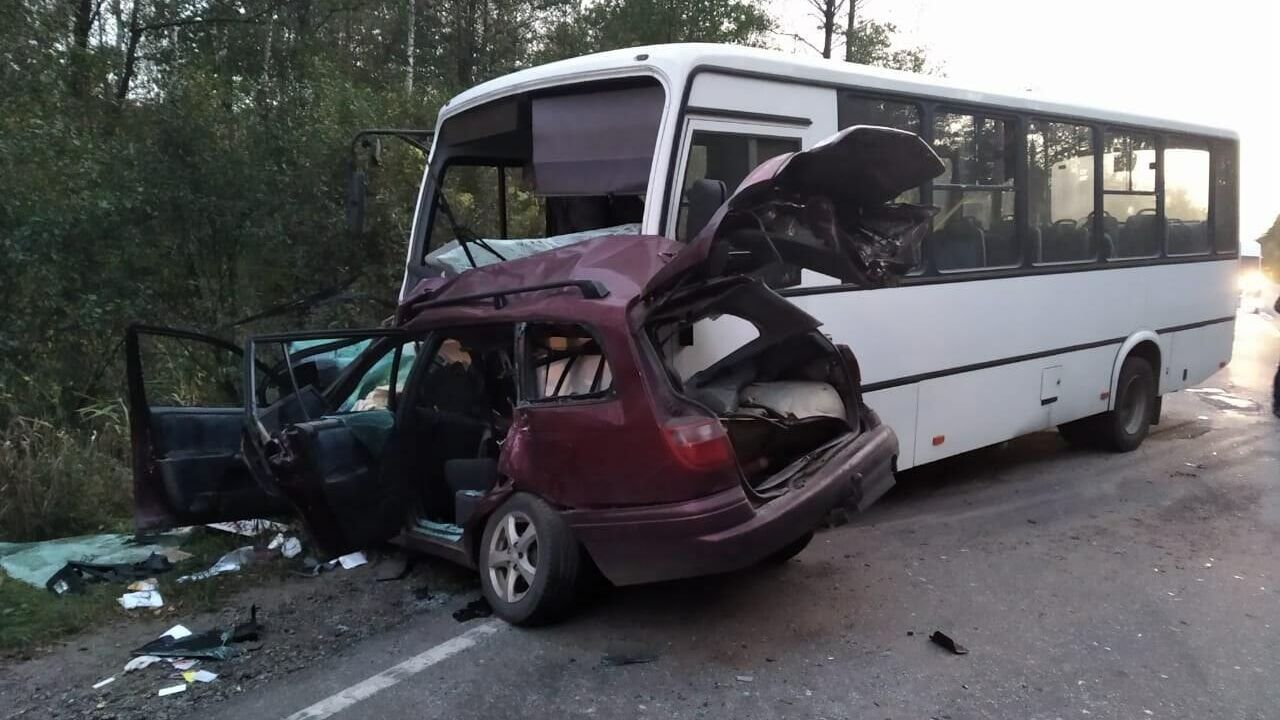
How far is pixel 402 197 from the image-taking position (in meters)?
10.5

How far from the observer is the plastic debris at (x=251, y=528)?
600 cm

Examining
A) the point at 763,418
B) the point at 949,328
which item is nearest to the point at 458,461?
the point at 763,418

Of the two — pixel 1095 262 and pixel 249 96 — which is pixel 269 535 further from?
pixel 1095 262

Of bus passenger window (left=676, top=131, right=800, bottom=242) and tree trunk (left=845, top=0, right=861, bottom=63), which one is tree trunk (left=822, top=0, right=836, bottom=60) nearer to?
tree trunk (left=845, top=0, right=861, bottom=63)

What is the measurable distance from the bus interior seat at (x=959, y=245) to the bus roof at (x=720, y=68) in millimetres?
868

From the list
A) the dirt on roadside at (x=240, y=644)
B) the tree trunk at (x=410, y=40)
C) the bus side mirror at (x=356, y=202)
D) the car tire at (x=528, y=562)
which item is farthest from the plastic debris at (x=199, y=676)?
the tree trunk at (x=410, y=40)

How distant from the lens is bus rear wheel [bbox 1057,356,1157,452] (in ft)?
27.9

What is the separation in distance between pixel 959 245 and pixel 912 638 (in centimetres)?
331

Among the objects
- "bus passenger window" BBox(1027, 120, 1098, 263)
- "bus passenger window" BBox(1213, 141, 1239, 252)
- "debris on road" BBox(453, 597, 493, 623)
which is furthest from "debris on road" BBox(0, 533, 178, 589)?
"bus passenger window" BBox(1213, 141, 1239, 252)

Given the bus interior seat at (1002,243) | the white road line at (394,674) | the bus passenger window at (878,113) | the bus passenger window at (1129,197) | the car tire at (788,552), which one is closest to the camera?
the white road line at (394,674)

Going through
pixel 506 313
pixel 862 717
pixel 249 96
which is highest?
pixel 249 96

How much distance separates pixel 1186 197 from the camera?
29.6 feet

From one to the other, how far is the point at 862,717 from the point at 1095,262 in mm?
5665

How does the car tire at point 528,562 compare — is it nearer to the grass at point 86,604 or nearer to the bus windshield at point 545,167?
the grass at point 86,604
